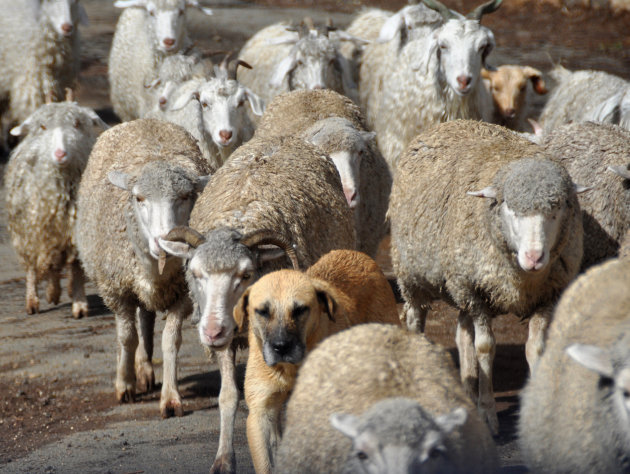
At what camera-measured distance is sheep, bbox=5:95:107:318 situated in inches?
341

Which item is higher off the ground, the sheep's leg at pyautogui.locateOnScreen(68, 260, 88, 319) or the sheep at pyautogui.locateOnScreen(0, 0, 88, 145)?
the sheep at pyautogui.locateOnScreen(0, 0, 88, 145)

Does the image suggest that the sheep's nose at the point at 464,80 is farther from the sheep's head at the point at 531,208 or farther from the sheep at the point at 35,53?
the sheep at the point at 35,53

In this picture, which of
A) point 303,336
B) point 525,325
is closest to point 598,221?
point 525,325

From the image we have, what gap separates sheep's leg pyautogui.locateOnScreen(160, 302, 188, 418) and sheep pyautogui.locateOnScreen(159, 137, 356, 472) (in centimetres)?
82

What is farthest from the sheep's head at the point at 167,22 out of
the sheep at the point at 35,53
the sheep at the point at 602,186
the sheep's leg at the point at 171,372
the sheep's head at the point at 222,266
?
the sheep's head at the point at 222,266

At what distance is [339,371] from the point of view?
427cm

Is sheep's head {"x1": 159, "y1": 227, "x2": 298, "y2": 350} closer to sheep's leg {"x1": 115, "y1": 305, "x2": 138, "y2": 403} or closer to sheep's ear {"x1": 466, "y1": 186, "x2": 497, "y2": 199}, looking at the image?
sheep's ear {"x1": 466, "y1": 186, "x2": 497, "y2": 199}

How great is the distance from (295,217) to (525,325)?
2941 millimetres

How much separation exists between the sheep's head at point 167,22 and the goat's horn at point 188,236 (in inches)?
243

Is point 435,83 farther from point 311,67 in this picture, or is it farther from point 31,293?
point 31,293

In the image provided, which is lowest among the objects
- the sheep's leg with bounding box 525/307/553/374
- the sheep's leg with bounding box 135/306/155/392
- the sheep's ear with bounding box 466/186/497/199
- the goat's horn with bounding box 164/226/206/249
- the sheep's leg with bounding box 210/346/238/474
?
the sheep's leg with bounding box 135/306/155/392

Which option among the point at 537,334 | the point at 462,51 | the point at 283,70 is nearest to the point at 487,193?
the point at 537,334

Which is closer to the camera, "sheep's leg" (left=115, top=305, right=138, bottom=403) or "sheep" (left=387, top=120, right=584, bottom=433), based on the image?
"sheep" (left=387, top=120, right=584, bottom=433)

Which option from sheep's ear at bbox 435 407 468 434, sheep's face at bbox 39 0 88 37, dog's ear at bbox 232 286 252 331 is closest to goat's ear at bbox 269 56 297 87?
sheep's face at bbox 39 0 88 37
